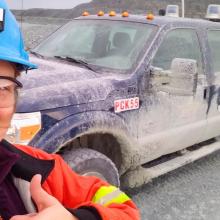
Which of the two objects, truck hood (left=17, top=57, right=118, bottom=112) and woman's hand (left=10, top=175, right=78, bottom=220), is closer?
woman's hand (left=10, top=175, right=78, bottom=220)

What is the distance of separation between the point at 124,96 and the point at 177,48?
3.36 ft

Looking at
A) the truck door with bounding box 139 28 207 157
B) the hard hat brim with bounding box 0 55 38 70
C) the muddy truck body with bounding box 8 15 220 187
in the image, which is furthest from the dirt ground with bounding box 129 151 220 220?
the hard hat brim with bounding box 0 55 38 70

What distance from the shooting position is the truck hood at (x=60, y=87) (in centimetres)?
323

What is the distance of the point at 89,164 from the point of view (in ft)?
11.6

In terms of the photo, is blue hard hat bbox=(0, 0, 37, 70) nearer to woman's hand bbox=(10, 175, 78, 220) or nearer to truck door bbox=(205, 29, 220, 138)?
woman's hand bbox=(10, 175, 78, 220)

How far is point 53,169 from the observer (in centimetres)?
169

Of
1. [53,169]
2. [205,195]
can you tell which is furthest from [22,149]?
[205,195]

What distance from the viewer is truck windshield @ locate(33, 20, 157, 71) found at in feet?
→ 13.8

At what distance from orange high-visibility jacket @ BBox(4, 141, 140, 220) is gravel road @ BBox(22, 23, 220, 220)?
7.69 ft

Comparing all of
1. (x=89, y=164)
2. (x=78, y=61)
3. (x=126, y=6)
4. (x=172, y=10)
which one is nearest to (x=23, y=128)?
(x=89, y=164)

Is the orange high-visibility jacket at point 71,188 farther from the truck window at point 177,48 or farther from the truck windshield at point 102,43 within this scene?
the truck window at point 177,48

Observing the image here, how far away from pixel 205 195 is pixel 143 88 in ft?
4.21

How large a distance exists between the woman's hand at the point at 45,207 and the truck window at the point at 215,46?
12.8ft

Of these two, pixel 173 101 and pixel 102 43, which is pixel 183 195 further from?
pixel 102 43
